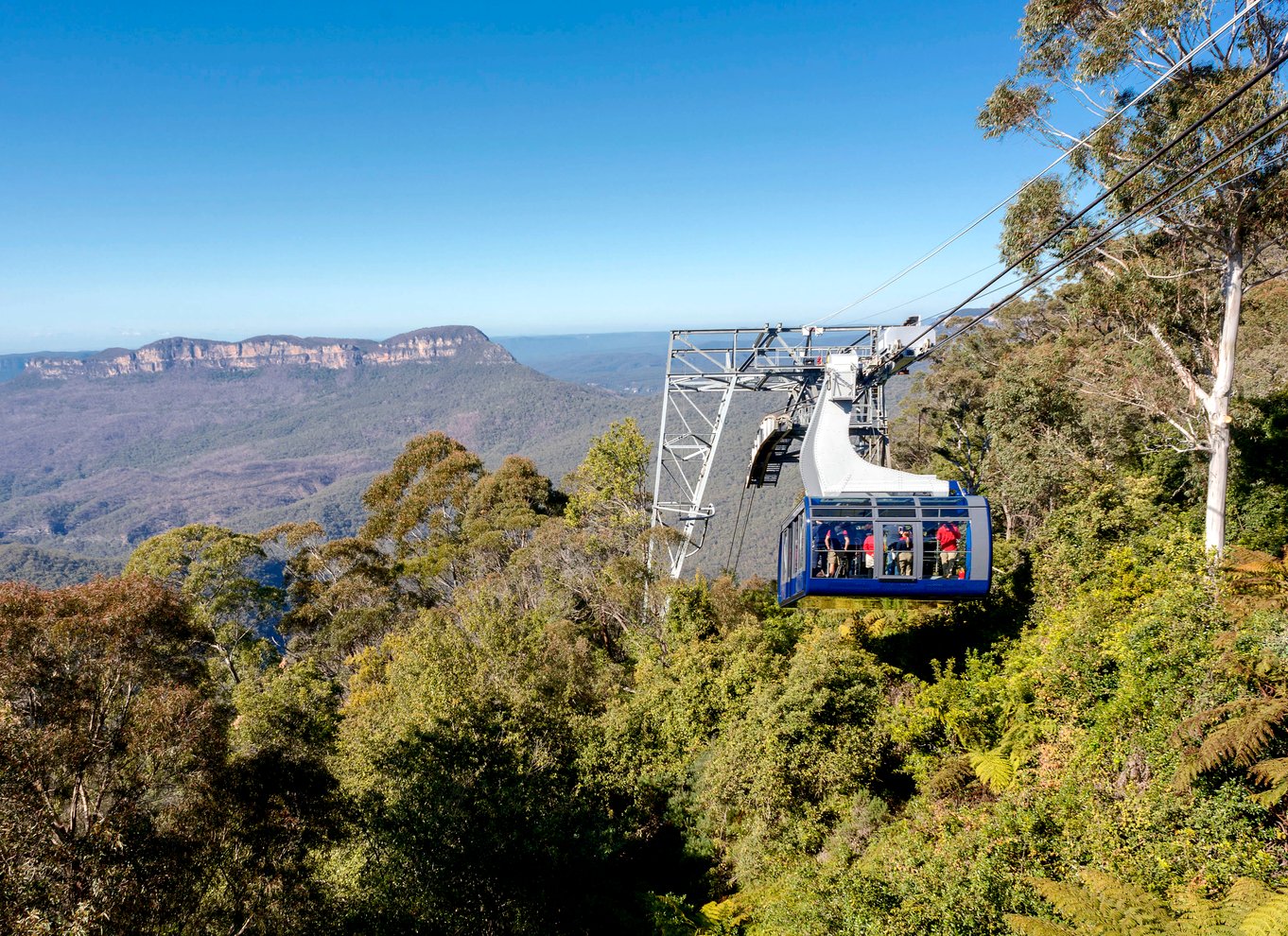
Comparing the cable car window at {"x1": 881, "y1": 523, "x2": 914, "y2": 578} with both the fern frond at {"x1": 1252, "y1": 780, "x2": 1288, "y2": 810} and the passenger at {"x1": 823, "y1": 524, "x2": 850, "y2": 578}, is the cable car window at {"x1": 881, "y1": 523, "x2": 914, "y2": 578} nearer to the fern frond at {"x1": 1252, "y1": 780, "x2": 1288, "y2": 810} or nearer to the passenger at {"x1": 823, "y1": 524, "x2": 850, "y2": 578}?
the passenger at {"x1": 823, "y1": 524, "x2": 850, "y2": 578}

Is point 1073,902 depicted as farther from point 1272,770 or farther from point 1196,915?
point 1272,770

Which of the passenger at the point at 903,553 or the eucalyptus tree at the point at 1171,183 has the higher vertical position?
the eucalyptus tree at the point at 1171,183

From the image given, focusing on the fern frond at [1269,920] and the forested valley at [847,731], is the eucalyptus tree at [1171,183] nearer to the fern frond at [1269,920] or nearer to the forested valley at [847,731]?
the forested valley at [847,731]

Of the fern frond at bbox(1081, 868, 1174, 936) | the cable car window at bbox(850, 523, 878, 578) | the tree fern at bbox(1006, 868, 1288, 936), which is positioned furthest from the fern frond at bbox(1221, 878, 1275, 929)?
the cable car window at bbox(850, 523, 878, 578)

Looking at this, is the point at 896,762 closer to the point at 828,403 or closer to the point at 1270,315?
the point at 828,403

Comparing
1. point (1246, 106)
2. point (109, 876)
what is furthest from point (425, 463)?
point (1246, 106)

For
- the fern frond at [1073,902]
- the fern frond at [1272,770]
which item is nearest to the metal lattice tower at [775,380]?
the fern frond at [1272,770]
